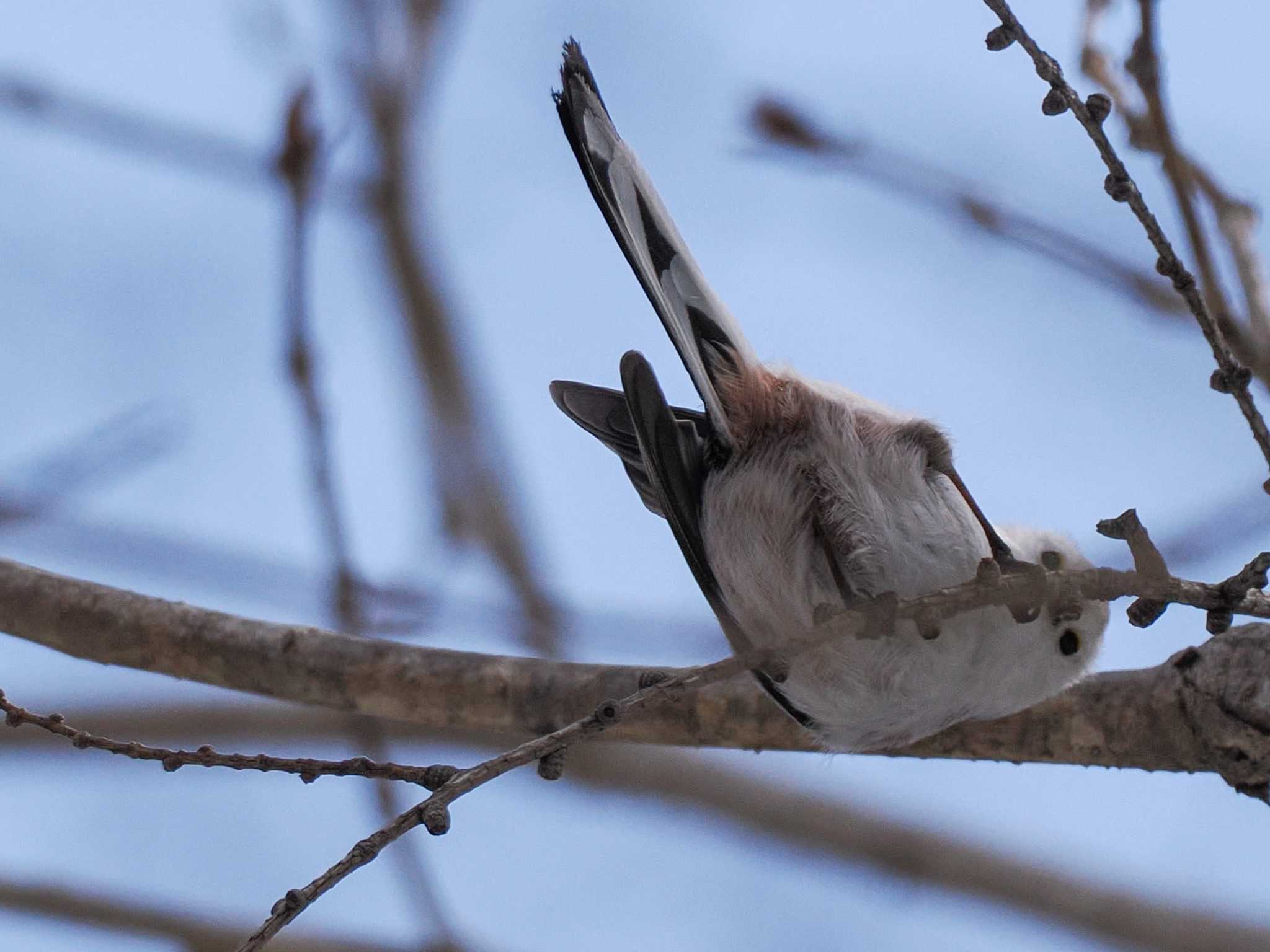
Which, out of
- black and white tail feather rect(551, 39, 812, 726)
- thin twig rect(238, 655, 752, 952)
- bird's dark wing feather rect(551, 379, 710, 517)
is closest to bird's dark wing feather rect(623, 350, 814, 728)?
black and white tail feather rect(551, 39, 812, 726)

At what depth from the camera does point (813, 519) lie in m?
2.11

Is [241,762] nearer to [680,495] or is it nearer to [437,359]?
[680,495]

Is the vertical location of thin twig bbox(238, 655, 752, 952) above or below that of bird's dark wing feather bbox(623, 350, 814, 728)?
below

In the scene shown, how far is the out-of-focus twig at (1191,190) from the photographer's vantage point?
1.58 metres

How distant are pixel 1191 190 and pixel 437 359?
3.36 metres

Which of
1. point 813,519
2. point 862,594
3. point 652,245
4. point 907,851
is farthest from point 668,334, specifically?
point 907,851

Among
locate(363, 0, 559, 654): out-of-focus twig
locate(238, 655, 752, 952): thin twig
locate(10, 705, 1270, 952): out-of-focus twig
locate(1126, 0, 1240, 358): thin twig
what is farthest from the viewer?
locate(363, 0, 559, 654): out-of-focus twig

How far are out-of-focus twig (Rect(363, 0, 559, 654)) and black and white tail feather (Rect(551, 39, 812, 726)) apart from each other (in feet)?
6.44

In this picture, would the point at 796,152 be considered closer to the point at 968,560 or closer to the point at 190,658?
the point at 968,560

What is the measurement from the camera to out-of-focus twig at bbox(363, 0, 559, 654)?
4.36 meters

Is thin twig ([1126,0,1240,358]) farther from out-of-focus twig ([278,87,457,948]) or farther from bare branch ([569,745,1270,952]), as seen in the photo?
bare branch ([569,745,1270,952])

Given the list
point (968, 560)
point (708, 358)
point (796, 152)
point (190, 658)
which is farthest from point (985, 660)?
point (190, 658)

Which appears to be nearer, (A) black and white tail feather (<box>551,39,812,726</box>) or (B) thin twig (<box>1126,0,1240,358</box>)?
(B) thin twig (<box>1126,0,1240,358</box>)

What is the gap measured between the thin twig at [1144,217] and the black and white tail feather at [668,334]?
75 centimetres
